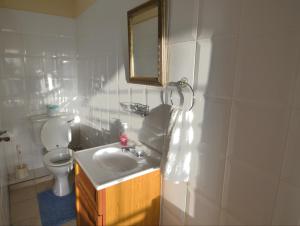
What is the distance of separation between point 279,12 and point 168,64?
23.8 inches

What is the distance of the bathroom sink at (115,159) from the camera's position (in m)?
1.43

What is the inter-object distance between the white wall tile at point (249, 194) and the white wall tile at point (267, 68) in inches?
11.6

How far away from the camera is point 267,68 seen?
2.39 feet

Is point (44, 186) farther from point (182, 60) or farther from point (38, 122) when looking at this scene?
point (182, 60)

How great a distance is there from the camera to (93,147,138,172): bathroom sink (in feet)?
4.70

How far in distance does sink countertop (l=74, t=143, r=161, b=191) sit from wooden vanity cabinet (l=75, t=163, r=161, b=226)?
0.03 m

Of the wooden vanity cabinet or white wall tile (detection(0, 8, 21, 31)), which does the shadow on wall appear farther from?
white wall tile (detection(0, 8, 21, 31))

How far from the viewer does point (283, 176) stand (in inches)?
27.9

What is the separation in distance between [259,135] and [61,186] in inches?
84.6

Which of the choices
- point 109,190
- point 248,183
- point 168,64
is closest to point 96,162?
point 109,190

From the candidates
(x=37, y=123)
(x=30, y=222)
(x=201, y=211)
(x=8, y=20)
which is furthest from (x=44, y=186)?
(x=201, y=211)

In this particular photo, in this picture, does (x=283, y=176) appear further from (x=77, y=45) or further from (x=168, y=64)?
(x=77, y=45)

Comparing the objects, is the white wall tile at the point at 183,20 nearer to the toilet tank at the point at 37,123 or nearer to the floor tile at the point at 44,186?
the toilet tank at the point at 37,123

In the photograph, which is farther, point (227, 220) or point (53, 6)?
point (53, 6)
